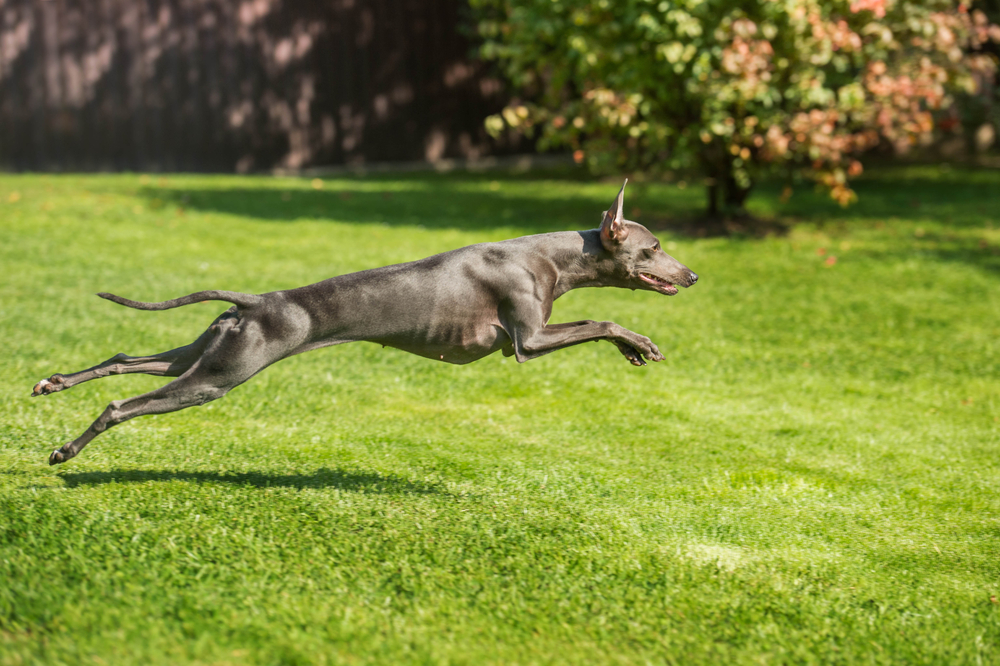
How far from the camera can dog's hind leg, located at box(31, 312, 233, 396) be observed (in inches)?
162

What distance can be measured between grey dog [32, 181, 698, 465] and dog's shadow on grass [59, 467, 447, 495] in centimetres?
77

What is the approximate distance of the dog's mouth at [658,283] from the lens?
4413 millimetres

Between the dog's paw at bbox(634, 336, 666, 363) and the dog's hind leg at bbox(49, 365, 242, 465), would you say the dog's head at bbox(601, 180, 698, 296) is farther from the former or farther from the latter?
the dog's hind leg at bbox(49, 365, 242, 465)

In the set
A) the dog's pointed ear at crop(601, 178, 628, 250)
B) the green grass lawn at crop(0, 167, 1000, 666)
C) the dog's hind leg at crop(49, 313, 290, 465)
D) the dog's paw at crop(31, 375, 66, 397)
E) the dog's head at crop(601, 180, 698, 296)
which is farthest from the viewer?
the dog's head at crop(601, 180, 698, 296)

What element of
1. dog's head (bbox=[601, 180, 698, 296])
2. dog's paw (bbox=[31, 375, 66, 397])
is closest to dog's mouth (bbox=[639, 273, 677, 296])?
dog's head (bbox=[601, 180, 698, 296])

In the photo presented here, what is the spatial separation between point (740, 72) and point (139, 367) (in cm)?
888

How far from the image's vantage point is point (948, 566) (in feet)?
15.6

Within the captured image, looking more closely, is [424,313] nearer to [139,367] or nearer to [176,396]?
[176,396]

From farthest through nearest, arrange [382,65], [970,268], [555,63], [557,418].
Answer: [382,65] < [555,63] < [970,268] < [557,418]

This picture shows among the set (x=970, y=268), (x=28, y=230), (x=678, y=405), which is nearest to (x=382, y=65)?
(x=28, y=230)

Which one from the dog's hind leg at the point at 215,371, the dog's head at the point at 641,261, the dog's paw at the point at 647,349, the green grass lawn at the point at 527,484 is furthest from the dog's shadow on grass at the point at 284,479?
the dog's head at the point at 641,261

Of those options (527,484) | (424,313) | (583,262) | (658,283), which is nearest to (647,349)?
(658,283)

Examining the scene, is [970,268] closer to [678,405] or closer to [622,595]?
[678,405]

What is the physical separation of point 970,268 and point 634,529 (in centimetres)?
818
